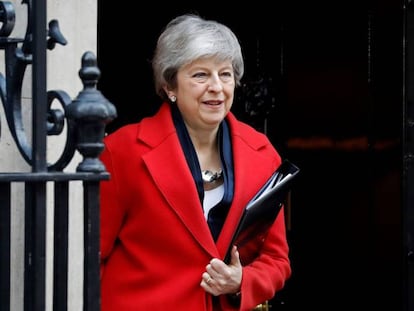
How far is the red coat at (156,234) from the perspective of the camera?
3.23m

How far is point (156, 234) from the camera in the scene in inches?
127

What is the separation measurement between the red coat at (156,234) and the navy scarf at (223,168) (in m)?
0.03

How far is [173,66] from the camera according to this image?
3.39 m

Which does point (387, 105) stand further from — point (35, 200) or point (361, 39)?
point (35, 200)

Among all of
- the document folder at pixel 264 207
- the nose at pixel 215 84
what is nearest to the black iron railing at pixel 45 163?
the document folder at pixel 264 207

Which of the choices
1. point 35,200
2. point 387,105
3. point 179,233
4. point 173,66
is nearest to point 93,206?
point 35,200

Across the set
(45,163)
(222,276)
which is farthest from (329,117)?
(45,163)

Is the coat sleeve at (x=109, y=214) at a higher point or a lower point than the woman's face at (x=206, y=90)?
lower

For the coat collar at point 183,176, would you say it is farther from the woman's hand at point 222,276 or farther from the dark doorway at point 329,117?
the dark doorway at point 329,117

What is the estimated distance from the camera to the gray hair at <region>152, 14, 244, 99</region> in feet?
10.9

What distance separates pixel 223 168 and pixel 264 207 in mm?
278

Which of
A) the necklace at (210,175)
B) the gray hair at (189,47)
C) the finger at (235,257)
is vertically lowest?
the finger at (235,257)

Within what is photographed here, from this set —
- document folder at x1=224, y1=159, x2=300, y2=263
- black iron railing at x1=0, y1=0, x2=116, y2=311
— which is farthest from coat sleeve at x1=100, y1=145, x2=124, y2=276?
black iron railing at x1=0, y1=0, x2=116, y2=311

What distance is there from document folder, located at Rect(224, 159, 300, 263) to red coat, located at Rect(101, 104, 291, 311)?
0.08 metres
